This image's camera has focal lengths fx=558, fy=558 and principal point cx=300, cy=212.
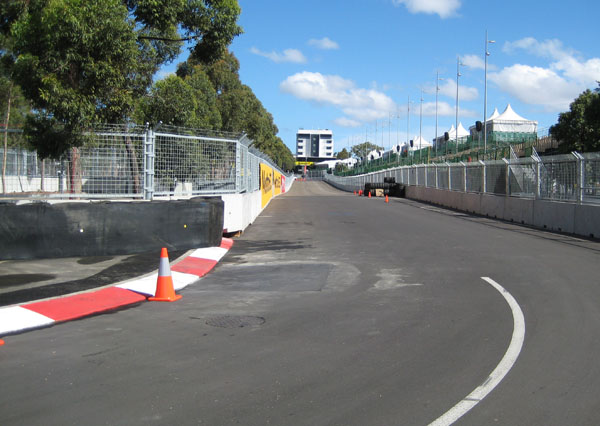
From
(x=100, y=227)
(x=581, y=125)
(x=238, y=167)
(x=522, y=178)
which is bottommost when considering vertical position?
(x=100, y=227)

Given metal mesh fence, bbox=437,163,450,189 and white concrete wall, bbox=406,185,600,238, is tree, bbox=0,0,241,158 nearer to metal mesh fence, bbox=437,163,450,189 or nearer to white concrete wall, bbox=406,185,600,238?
white concrete wall, bbox=406,185,600,238

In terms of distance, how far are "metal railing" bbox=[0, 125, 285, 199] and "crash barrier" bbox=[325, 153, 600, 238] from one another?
10591mm

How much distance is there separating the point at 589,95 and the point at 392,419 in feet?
118

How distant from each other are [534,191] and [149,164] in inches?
518

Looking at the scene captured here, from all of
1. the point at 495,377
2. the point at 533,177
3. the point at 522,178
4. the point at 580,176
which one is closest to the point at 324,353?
the point at 495,377

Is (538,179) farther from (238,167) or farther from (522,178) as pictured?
(238,167)

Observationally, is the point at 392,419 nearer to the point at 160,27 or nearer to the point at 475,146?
the point at 160,27

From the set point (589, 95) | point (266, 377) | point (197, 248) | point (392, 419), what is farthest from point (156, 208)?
point (589, 95)

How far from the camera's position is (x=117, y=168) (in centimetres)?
1181

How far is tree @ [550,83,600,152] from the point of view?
3247cm

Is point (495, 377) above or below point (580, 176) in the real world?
below

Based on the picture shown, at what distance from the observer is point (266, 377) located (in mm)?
4754

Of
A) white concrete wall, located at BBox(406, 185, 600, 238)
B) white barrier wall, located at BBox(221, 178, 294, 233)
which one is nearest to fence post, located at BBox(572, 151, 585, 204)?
white concrete wall, located at BBox(406, 185, 600, 238)

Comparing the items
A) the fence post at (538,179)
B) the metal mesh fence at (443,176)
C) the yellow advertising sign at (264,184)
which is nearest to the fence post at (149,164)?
the fence post at (538,179)
